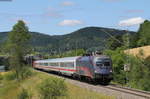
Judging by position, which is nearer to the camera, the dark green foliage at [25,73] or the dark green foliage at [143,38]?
the dark green foliage at [25,73]

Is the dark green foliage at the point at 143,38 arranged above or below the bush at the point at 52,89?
above

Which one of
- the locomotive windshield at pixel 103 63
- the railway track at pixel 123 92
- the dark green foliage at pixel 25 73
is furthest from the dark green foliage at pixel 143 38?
the railway track at pixel 123 92

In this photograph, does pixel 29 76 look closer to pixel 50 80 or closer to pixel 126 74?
pixel 126 74

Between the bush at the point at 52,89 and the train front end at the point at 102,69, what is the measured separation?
12.7 meters

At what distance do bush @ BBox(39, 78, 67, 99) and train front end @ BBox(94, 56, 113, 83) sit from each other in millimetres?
12746

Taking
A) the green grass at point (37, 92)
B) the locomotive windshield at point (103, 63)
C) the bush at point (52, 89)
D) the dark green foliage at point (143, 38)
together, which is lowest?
the green grass at point (37, 92)

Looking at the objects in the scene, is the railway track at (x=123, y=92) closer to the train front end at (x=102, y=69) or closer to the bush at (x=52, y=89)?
the bush at (x=52, y=89)

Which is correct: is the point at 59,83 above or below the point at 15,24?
below

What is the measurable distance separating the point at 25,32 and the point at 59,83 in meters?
87.4

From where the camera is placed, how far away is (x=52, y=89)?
76.9 feet

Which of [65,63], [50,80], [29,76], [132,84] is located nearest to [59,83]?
[50,80]

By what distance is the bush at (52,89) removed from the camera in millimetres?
23423

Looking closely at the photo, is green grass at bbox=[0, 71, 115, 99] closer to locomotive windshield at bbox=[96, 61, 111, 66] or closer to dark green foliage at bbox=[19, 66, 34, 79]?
locomotive windshield at bbox=[96, 61, 111, 66]

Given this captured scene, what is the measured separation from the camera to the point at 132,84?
137 ft
